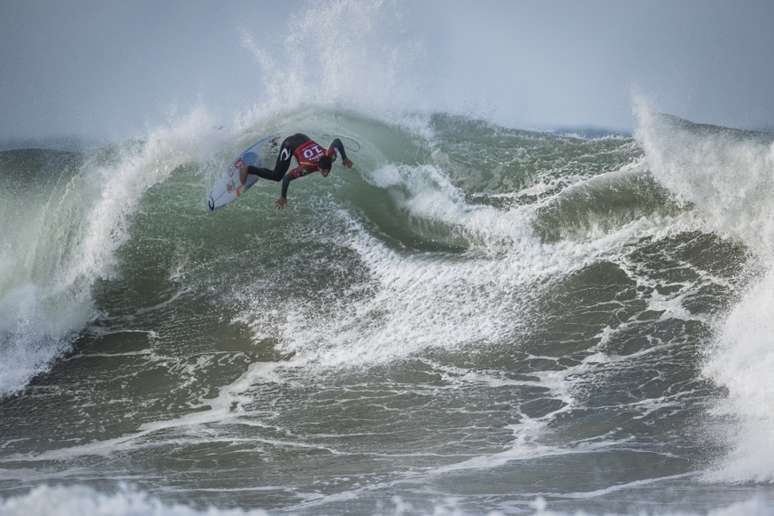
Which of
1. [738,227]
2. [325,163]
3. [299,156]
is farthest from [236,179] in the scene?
[738,227]

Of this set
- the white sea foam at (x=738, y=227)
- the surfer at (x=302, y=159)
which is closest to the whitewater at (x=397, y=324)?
the white sea foam at (x=738, y=227)

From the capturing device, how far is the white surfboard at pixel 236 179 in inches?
426

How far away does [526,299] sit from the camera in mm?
9820

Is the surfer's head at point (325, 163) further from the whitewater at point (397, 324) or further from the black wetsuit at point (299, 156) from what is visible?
the whitewater at point (397, 324)

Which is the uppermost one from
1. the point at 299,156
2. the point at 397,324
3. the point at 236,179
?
the point at 299,156

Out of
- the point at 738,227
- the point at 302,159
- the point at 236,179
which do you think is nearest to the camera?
the point at 302,159

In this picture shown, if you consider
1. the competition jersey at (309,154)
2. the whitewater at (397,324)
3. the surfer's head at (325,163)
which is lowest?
the whitewater at (397,324)

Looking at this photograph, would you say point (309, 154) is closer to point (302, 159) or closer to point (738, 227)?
point (302, 159)

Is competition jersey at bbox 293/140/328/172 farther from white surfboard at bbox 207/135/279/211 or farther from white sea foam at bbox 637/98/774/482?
white sea foam at bbox 637/98/774/482

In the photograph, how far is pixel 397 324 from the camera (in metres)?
9.80

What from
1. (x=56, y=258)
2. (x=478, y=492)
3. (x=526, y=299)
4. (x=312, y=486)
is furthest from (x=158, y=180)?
(x=478, y=492)

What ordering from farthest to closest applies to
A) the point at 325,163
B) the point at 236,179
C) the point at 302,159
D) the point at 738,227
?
the point at 236,179
the point at 738,227
the point at 302,159
the point at 325,163

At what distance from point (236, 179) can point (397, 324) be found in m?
3.64

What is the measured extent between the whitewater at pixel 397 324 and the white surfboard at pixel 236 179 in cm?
72
